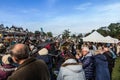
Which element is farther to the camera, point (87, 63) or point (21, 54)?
point (87, 63)

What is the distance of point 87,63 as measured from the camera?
8773 millimetres

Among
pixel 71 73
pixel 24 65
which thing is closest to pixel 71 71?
pixel 71 73

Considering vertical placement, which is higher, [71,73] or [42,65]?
[42,65]

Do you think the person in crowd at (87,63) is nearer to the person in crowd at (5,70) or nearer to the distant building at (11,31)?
the person in crowd at (5,70)

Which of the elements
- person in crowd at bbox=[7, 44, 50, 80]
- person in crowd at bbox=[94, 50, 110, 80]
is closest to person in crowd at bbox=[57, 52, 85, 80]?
person in crowd at bbox=[7, 44, 50, 80]

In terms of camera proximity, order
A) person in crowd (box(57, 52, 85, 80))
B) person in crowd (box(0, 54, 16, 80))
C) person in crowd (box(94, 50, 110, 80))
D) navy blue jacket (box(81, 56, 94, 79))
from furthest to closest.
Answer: person in crowd (box(94, 50, 110, 80)) → navy blue jacket (box(81, 56, 94, 79)) → person in crowd (box(0, 54, 16, 80)) → person in crowd (box(57, 52, 85, 80))

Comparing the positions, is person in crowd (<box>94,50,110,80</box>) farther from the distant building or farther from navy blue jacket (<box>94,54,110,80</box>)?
the distant building

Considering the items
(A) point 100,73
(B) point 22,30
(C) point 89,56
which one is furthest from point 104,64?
(B) point 22,30

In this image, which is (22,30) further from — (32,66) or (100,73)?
(32,66)

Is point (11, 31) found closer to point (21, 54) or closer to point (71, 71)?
point (71, 71)

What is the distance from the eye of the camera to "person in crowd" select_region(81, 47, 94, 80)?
8.76 m

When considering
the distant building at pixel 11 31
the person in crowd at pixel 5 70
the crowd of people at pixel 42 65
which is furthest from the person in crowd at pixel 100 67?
the distant building at pixel 11 31

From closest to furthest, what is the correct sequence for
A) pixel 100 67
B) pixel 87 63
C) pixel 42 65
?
pixel 42 65, pixel 87 63, pixel 100 67

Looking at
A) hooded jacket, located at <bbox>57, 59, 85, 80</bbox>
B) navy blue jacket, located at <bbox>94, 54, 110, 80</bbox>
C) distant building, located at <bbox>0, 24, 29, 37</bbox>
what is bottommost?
navy blue jacket, located at <bbox>94, 54, 110, 80</bbox>
